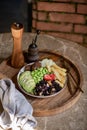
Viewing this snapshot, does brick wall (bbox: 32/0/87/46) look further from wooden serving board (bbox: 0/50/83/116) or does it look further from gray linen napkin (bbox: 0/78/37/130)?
gray linen napkin (bbox: 0/78/37/130)

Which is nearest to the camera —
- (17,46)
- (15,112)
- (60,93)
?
(15,112)

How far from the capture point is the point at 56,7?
219 centimetres

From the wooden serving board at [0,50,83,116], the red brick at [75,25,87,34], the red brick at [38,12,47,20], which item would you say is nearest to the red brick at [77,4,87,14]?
the red brick at [75,25,87,34]

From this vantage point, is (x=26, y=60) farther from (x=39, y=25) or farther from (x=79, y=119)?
(x=39, y=25)

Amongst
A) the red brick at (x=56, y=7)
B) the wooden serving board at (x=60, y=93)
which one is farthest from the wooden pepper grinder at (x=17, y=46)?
the red brick at (x=56, y=7)

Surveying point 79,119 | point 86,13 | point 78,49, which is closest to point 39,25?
point 86,13

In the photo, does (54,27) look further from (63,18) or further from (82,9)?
(82,9)

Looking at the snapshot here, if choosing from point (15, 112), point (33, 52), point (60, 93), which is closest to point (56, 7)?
point (33, 52)

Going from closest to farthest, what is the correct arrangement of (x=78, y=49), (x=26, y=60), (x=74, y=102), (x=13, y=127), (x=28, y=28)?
(x=13, y=127) → (x=74, y=102) → (x=26, y=60) → (x=78, y=49) → (x=28, y=28)

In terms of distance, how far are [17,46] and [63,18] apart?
897mm

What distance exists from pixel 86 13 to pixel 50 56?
79cm

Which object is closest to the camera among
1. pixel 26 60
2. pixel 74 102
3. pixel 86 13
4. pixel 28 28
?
pixel 74 102

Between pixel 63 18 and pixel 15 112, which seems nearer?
pixel 15 112

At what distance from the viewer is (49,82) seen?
1.31 m
